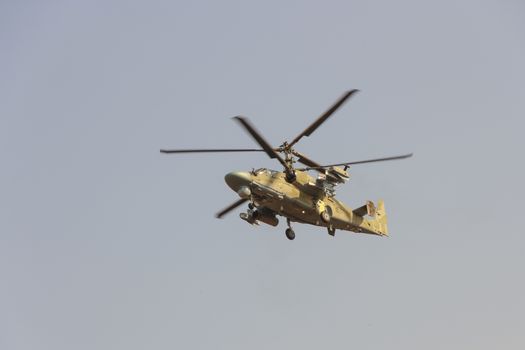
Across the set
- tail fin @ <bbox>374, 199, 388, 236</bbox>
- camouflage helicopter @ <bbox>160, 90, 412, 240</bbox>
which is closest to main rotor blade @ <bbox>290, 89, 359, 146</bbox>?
camouflage helicopter @ <bbox>160, 90, 412, 240</bbox>

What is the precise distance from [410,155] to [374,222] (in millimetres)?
9325

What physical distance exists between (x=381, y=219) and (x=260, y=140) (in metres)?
14.6

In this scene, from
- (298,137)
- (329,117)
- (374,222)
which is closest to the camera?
(329,117)

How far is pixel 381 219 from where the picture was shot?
46.4m

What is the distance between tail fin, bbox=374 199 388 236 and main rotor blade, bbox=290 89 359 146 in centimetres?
1064

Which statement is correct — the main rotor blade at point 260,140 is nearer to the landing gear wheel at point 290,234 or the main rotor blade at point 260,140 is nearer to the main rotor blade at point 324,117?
the main rotor blade at point 324,117

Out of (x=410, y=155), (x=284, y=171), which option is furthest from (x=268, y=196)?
(x=410, y=155)

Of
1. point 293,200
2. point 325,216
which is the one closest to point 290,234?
point 325,216

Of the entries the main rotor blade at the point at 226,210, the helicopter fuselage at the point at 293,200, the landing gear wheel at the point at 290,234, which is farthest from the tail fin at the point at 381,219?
the main rotor blade at the point at 226,210

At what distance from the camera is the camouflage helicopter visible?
1494 inches

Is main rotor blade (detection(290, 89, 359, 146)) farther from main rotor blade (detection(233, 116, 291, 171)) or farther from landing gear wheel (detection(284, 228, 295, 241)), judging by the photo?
landing gear wheel (detection(284, 228, 295, 241))

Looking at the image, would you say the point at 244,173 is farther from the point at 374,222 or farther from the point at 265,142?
the point at 374,222

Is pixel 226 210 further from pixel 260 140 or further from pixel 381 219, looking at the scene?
pixel 381 219

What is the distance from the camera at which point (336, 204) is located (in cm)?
4231
